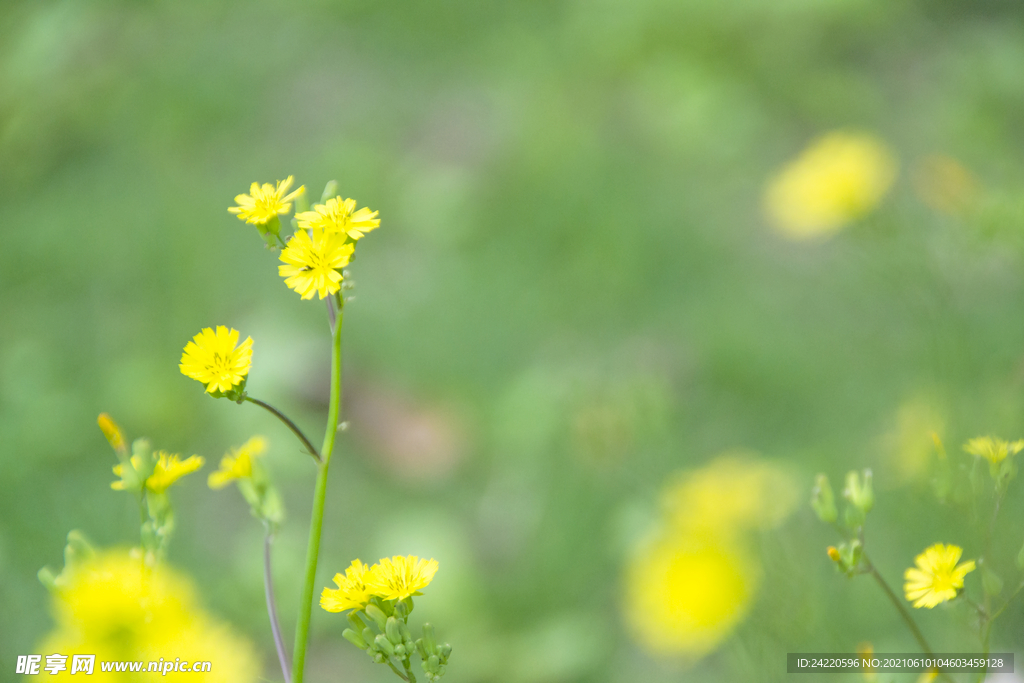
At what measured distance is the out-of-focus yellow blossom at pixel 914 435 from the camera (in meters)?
1.52

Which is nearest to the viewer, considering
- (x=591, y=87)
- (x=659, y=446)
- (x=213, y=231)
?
(x=659, y=446)

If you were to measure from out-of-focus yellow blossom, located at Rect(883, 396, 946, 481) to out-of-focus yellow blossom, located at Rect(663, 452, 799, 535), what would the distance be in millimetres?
253

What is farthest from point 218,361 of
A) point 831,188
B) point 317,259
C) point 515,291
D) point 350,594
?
point 515,291

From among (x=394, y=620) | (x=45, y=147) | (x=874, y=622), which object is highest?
(x=45, y=147)

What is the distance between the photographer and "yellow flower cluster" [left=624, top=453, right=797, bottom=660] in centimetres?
131

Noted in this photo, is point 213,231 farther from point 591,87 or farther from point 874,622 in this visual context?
point 874,622

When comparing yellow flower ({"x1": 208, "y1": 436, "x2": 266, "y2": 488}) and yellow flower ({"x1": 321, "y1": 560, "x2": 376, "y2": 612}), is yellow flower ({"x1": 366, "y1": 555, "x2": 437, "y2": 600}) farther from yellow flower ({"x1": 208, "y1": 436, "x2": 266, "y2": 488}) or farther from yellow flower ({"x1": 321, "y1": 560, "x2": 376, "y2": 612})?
yellow flower ({"x1": 208, "y1": 436, "x2": 266, "y2": 488})

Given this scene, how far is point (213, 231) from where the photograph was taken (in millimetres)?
2705

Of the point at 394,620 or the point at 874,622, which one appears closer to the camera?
the point at 394,620

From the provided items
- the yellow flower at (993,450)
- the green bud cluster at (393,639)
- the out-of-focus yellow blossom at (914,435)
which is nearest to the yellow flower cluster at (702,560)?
the out-of-focus yellow blossom at (914,435)

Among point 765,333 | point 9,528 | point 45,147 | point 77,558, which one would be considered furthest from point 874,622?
point 45,147

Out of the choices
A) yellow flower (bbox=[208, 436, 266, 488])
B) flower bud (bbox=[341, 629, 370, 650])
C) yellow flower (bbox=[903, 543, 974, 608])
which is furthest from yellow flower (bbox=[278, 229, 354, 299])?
Answer: yellow flower (bbox=[903, 543, 974, 608])

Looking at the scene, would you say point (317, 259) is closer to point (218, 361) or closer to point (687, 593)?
point (218, 361)

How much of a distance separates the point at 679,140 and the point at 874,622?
6.88 feet
